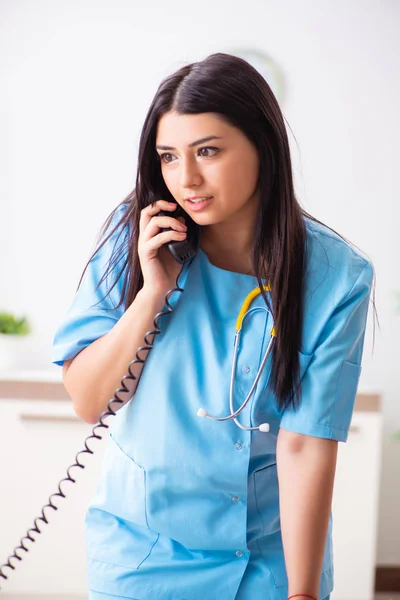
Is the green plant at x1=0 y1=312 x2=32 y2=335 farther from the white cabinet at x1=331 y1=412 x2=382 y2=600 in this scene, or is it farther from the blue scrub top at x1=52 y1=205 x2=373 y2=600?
the blue scrub top at x1=52 y1=205 x2=373 y2=600

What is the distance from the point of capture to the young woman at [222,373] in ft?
3.40

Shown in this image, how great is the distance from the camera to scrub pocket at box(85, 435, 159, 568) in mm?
1060

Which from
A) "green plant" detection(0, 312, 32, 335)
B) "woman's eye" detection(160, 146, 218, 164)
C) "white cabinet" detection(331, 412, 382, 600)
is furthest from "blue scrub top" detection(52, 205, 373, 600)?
"green plant" detection(0, 312, 32, 335)

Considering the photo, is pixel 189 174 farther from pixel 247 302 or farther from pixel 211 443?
pixel 211 443

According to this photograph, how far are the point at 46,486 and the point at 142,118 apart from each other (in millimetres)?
1508

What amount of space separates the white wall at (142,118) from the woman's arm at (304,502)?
1.93 m

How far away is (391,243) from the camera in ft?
9.86

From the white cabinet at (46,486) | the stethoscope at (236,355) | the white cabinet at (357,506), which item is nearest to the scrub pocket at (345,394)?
the stethoscope at (236,355)

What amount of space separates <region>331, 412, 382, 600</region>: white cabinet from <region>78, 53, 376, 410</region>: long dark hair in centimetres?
143

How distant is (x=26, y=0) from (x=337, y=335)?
252 cm

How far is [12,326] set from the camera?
280 centimetres

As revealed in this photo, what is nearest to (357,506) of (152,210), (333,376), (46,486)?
(46,486)

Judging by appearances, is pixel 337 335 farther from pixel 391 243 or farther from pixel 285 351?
pixel 391 243

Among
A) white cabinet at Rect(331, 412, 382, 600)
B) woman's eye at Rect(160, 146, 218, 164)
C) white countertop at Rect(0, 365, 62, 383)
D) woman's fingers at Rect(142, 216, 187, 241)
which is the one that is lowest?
white cabinet at Rect(331, 412, 382, 600)
